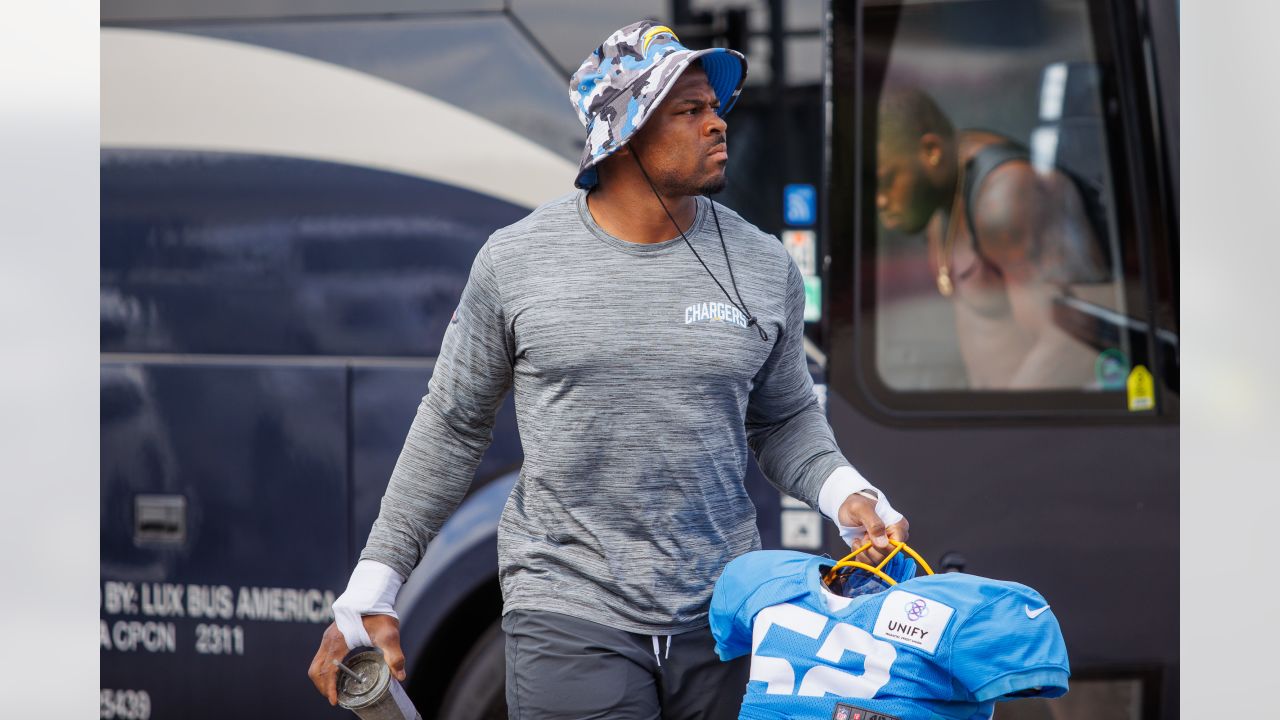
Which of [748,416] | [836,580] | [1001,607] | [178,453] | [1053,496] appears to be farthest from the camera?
[178,453]

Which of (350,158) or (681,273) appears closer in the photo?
(681,273)

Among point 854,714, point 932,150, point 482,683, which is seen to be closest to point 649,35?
point 854,714

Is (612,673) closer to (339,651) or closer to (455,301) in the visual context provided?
(339,651)

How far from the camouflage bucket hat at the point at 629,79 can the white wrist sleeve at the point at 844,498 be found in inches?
26.7

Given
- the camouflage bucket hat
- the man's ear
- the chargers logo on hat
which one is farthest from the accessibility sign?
the chargers logo on hat

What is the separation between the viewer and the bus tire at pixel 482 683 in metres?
3.62

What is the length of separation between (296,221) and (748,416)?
5.62ft

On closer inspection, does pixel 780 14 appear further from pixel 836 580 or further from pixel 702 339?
pixel 836 580

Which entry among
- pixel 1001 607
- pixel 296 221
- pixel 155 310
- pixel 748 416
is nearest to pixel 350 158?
pixel 296 221

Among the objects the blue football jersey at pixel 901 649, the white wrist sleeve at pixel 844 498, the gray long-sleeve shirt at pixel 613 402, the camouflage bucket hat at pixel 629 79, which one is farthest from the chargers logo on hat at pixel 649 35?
the blue football jersey at pixel 901 649

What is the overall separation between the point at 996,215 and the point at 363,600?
210 cm

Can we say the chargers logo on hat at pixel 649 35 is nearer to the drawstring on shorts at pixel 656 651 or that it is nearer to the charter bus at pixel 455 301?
the drawstring on shorts at pixel 656 651

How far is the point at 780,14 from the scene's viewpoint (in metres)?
3.45

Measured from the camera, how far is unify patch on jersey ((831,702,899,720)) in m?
1.84
